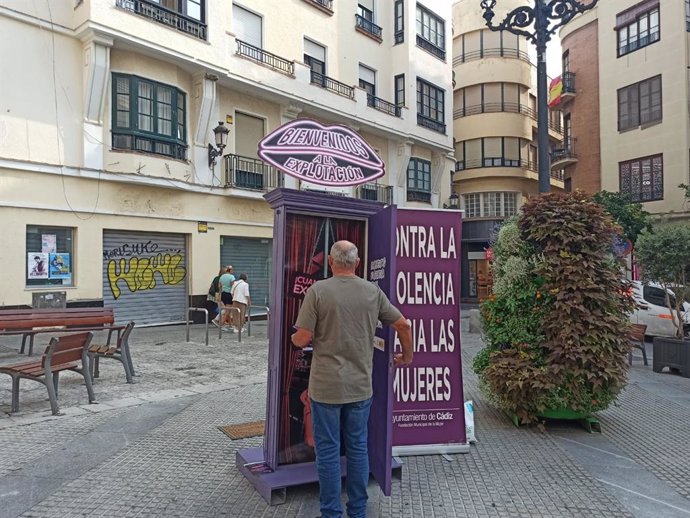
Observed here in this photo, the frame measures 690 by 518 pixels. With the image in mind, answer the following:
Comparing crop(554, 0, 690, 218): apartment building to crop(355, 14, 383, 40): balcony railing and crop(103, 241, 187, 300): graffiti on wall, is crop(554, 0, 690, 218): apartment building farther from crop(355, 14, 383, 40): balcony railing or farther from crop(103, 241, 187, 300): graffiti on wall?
crop(103, 241, 187, 300): graffiti on wall

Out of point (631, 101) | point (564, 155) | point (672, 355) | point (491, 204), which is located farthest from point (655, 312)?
point (491, 204)

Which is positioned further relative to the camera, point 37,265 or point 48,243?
point 48,243

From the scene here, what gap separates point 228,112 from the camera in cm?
1716

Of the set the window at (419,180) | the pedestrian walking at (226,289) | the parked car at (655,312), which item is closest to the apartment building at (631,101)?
the window at (419,180)

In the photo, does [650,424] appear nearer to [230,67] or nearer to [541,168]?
[541,168]

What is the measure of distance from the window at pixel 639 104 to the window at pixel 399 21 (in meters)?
10.5

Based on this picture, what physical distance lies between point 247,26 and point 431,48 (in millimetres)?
11010

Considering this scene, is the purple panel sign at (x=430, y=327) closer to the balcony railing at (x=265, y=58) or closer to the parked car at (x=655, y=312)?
the parked car at (x=655, y=312)

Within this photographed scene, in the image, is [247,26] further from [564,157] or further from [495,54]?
[495,54]

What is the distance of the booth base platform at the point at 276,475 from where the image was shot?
12.1 feet

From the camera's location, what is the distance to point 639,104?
2408 centimetres

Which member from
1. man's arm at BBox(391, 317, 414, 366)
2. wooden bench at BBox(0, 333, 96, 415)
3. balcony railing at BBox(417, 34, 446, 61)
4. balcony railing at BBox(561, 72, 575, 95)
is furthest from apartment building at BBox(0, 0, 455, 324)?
balcony railing at BBox(561, 72, 575, 95)

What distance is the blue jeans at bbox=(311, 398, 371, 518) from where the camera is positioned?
3.26 meters

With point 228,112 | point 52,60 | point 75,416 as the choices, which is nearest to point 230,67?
point 228,112
